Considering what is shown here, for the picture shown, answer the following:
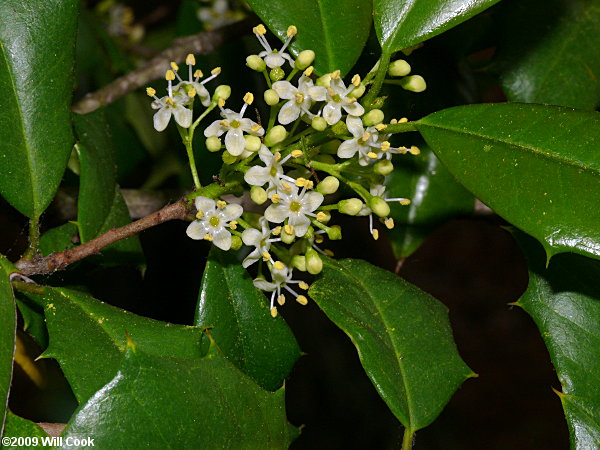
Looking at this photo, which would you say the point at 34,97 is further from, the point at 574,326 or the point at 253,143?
the point at 574,326

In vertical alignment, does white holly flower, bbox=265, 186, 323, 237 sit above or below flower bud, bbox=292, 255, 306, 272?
above

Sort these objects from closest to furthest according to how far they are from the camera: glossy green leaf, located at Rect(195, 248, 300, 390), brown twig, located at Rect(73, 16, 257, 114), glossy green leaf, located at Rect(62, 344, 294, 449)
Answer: glossy green leaf, located at Rect(62, 344, 294, 449) < glossy green leaf, located at Rect(195, 248, 300, 390) < brown twig, located at Rect(73, 16, 257, 114)

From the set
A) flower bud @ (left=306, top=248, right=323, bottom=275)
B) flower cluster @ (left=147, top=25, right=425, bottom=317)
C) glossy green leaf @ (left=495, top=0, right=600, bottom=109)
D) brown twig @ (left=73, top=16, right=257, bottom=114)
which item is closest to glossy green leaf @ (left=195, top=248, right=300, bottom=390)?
flower cluster @ (left=147, top=25, right=425, bottom=317)

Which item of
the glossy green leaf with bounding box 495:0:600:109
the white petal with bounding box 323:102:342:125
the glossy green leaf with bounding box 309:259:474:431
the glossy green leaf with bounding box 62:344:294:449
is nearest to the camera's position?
the glossy green leaf with bounding box 62:344:294:449

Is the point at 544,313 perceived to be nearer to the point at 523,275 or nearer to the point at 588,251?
the point at 588,251

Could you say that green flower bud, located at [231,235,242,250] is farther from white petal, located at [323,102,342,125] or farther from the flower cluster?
white petal, located at [323,102,342,125]

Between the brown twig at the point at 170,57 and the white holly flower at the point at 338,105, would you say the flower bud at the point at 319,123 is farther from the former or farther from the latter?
the brown twig at the point at 170,57
